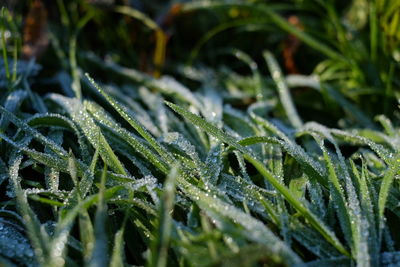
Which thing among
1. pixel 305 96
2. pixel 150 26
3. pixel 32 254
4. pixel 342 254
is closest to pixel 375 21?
pixel 305 96

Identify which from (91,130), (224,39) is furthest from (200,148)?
(224,39)

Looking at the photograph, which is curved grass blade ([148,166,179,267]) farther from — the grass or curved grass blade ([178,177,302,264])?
curved grass blade ([178,177,302,264])

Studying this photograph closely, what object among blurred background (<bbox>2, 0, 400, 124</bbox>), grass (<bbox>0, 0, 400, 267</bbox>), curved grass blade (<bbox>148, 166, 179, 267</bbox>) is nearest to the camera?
curved grass blade (<bbox>148, 166, 179, 267</bbox>)

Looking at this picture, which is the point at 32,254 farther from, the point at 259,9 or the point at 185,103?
the point at 259,9

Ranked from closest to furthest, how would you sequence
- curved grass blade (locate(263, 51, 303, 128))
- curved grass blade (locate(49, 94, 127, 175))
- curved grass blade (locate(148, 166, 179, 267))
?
1. curved grass blade (locate(148, 166, 179, 267))
2. curved grass blade (locate(49, 94, 127, 175))
3. curved grass blade (locate(263, 51, 303, 128))

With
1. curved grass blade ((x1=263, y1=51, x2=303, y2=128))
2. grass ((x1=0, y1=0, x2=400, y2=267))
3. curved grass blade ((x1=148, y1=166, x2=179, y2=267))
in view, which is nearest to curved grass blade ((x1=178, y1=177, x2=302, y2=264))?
grass ((x1=0, y1=0, x2=400, y2=267))

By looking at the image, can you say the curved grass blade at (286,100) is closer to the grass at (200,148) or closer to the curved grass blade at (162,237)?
the grass at (200,148)

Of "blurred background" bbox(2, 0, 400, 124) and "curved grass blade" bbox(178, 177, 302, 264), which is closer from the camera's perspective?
"curved grass blade" bbox(178, 177, 302, 264)

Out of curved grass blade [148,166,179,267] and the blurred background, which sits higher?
the blurred background

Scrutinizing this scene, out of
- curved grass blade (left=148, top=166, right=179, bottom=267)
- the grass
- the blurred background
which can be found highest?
the blurred background
